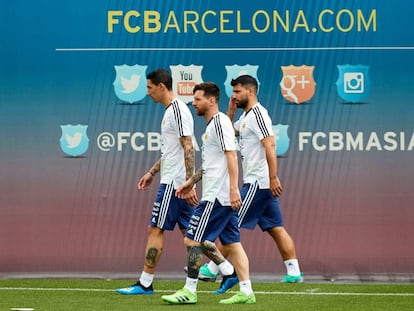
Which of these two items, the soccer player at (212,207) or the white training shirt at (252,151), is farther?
the white training shirt at (252,151)

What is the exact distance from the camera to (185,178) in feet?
39.4

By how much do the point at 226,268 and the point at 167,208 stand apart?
784 mm

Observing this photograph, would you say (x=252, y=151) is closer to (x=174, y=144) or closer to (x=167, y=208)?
(x=174, y=144)

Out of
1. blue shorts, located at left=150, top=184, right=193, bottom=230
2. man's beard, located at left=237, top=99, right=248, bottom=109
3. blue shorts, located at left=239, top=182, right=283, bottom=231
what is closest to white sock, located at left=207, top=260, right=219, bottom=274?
blue shorts, located at left=239, top=182, right=283, bottom=231

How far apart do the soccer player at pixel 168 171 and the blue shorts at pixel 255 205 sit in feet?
2.02

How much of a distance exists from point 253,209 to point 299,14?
2.28m

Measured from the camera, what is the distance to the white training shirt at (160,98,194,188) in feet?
39.3

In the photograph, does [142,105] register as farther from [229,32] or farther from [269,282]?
[269,282]

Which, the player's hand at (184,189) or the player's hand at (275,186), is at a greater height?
the player's hand at (275,186)

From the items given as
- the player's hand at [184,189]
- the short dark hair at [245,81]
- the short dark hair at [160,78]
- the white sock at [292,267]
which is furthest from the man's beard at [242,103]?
the white sock at [292,267]

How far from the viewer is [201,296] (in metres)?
12.1

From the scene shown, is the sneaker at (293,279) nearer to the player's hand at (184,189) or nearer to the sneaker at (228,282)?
the sneaker at (228,282)

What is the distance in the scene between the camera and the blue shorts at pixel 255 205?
12531 millimetres

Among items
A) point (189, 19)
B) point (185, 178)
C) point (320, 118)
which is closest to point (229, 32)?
point (189, 19)
